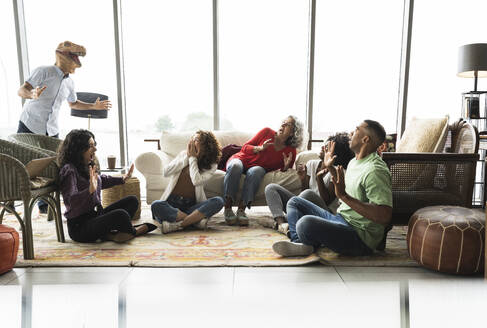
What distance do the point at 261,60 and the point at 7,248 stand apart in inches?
140

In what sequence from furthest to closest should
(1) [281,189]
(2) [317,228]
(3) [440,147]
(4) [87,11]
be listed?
(4) [87,11] < (1) [281,189] < (3) [440,147] < (2) [317,228]

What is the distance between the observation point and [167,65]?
180 inches

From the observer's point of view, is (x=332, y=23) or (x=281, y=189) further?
(x=332, y=23)

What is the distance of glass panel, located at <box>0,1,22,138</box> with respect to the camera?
175 inches

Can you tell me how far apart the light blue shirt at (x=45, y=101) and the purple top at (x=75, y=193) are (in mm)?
1155

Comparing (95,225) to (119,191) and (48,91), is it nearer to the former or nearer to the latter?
(119,191)

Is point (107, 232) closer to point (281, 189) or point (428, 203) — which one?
point (281, 189)

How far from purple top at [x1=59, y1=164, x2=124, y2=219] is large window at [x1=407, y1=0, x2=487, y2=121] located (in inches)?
160

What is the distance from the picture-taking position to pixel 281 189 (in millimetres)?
2891

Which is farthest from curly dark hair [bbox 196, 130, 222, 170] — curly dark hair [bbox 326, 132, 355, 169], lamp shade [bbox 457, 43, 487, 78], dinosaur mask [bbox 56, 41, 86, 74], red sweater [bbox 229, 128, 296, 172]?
lamp shade [bbox 457, 43, 487, 78]

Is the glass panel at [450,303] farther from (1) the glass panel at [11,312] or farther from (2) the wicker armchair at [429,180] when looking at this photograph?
(1) the glass panel at [11,312]

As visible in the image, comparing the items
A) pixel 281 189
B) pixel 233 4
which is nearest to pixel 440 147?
pixel 281 189

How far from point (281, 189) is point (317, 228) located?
0.81m

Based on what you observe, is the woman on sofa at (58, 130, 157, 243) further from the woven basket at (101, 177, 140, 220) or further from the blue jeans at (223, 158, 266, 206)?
the blue jeans at (223, 158, 266, 206)
